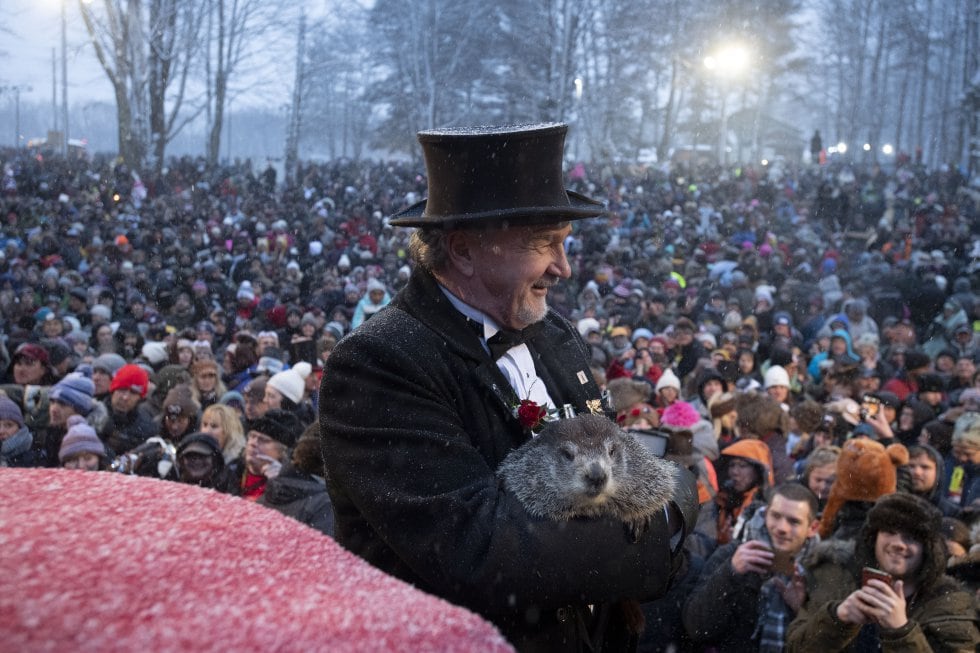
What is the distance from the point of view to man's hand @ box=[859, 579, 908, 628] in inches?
135

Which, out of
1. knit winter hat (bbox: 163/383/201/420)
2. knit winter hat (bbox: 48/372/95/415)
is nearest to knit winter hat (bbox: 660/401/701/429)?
knit winter hat (bbox: 163/383/201/420)

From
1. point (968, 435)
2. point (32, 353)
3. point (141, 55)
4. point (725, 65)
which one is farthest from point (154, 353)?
point (725, 65)

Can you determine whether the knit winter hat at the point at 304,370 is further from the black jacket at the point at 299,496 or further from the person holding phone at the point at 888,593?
the person holding phone at the point at 888,593

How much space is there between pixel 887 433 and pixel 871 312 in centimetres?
944

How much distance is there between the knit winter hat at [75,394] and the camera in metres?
7.38

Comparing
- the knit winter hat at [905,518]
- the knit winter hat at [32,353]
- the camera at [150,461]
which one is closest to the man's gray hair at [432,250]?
the knit winter hat at [905,518]

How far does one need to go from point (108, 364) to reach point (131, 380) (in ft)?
4.39

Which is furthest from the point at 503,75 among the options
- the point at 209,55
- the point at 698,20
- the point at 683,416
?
the point at 683,416

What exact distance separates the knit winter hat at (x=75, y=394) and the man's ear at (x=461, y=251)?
6.13 m

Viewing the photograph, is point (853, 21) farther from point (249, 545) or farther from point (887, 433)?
point (249, 545)

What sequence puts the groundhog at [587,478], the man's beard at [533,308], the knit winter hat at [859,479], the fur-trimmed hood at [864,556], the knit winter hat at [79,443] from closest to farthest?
the groundhog at [587,478]
the man's beard at [533,308]
the fur-trimmed hood at [864,556]
the knit winter hat at [859,479]
the knit winter hat at [79,443]

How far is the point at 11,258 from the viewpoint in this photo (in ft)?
54.9

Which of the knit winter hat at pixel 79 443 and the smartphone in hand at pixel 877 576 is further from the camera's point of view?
the knit winter hat at pixel 79 443

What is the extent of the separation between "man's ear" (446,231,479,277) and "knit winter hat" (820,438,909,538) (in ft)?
11.3
